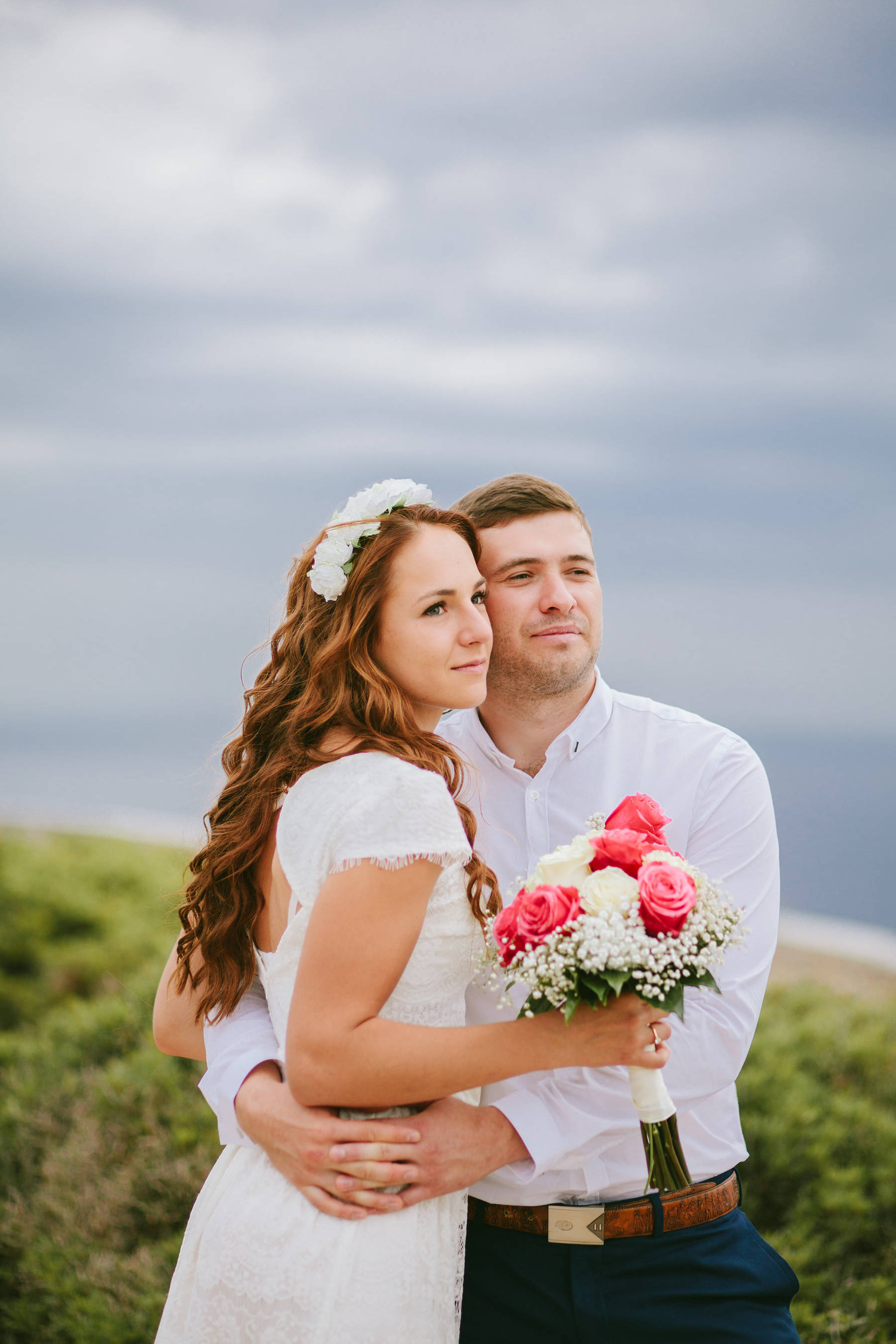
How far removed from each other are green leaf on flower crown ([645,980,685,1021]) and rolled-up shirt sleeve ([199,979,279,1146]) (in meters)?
1.19

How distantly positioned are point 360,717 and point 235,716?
0.71 meters

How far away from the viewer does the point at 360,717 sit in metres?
3.01

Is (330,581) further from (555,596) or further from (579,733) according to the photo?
(579,733)

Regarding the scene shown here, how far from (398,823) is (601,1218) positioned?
4.37 feet

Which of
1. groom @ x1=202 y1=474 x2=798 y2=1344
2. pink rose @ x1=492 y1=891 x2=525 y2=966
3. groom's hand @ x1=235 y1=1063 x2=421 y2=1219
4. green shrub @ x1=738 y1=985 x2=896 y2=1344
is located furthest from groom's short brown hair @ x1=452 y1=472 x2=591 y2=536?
green shrub @ x1=738 y1=985 x2=896 y2=1344

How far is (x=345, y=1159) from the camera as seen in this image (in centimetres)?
258

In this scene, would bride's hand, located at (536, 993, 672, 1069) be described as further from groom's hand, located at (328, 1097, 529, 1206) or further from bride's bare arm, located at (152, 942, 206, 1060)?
bride's bare arm, located at (152, 942, 206, 1060)

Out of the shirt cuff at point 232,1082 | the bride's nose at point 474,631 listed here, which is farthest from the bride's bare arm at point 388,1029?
the bride's nose at point 474,631

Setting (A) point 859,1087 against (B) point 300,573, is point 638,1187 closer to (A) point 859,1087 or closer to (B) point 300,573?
(B) point 300,573

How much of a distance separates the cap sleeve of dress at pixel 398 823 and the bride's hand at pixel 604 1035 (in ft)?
1.50

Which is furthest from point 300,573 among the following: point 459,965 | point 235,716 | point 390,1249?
point 390,1249

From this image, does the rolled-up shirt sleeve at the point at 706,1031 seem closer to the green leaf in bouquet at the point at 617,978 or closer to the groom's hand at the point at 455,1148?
the groom's hand at the point at 455,1148

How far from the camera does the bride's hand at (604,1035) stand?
246cm

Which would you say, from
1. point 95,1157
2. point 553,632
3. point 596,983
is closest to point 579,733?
point 553,632
